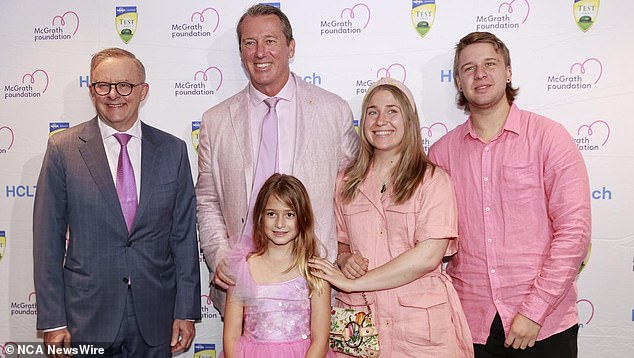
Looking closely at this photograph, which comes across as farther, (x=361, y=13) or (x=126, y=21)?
(x=126, y=21)

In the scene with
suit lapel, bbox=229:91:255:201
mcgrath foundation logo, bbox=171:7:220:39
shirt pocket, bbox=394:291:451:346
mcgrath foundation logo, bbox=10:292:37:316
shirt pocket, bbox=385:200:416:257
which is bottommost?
mcgrath foundation logo, bbox=10:292:37:316

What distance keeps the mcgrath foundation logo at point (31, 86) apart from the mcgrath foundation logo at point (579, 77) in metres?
2.98

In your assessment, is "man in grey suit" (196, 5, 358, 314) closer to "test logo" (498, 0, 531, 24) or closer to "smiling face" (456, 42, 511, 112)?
"smiling face" (456, 42, 511, 112)

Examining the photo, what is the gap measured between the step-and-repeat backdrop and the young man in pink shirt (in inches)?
25.4

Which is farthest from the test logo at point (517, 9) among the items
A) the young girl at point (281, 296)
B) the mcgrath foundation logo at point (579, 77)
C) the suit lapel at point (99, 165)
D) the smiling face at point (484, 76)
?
the suit lapel at point (99, 165)

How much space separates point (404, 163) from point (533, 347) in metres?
0.97

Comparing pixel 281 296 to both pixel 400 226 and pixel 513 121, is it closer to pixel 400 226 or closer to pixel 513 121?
pixel 400 226

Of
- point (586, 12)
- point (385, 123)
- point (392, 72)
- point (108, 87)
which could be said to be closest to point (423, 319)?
point (385, 123)

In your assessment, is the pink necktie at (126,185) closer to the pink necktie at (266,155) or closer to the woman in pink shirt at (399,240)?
the pink necktie at (266,155)

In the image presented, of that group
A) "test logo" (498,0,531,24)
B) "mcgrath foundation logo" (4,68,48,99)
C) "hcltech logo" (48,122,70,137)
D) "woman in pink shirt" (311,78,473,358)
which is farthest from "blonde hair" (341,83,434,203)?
"mcgrath foundation logo" (4,68,48,99)

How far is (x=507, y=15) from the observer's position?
305 centimetres

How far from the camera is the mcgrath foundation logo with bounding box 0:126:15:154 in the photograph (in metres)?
3.37

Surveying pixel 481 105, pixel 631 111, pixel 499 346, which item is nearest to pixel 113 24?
pixel 481 105

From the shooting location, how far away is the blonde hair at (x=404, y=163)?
234 cm
